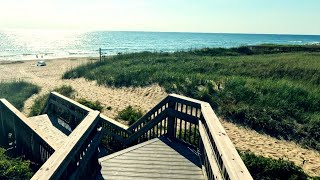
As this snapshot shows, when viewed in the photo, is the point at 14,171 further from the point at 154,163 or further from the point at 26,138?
A: the point at 154,163

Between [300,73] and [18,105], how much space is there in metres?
18.1

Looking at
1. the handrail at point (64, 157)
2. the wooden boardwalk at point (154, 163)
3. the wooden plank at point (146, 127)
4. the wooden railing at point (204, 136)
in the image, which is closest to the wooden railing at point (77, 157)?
the handrail at point (64, 157)

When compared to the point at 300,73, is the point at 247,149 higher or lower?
lower

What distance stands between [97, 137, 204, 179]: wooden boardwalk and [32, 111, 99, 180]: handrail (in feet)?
4.48

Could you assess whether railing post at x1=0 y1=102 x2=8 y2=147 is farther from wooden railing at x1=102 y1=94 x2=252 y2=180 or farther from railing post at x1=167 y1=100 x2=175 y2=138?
railing post at x1=167 y1=100 x2=175 y2=138

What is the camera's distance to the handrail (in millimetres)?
2938

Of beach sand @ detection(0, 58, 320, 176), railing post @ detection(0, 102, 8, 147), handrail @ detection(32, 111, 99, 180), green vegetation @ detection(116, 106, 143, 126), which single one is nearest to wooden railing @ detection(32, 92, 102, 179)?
handrail @ detection(32, 111, 99, 180)

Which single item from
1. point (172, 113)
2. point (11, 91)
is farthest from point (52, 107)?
point (11, 91)

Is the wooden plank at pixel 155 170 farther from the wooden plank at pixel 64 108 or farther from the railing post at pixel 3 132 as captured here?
the railing post at pixel 3 132

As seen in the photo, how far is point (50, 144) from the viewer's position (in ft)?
17.5

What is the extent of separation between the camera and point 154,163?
610cm

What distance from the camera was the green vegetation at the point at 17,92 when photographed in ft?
55.7

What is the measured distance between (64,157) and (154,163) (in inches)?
120

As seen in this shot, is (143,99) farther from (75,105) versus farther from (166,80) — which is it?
(75,105)
